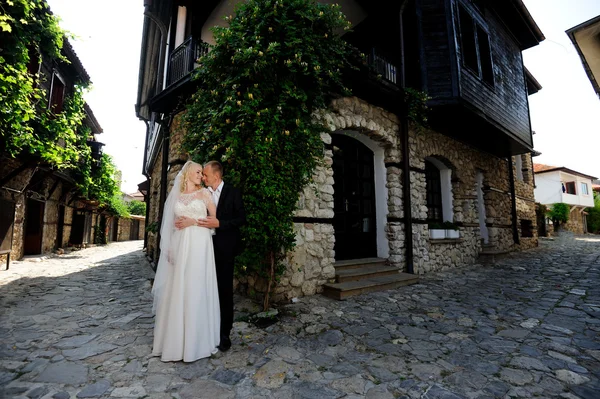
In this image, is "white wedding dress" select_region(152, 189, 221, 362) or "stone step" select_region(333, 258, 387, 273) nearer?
"white wedding dress" select_region(152, 189, 221, 362)

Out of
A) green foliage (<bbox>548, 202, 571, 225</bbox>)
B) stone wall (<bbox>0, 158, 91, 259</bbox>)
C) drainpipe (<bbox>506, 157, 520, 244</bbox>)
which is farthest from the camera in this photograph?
green foliage (<bbox>548, 202, 571, 225</bbox>)

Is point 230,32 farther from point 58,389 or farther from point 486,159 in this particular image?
point 486,159

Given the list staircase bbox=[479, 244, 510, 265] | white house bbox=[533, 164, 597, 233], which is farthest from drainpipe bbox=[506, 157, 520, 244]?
white house bbox=[533, 164, 597, 233]

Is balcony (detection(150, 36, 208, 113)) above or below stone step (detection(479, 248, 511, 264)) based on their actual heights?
above

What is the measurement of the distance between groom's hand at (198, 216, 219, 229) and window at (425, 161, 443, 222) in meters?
6.87

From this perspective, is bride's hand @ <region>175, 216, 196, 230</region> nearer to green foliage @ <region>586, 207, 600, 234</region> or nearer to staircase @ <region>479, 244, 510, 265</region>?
staircase @ <region>479, 244, 510, 265</region>

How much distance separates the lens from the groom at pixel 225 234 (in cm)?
268

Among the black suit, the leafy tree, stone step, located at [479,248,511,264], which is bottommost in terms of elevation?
stone step, located at [479,248,511,264]

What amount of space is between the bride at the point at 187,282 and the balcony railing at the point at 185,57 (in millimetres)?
3464

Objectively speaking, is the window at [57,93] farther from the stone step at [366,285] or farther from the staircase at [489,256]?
the staircase at [489,256]

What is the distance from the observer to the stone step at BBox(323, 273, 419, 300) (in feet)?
14.2

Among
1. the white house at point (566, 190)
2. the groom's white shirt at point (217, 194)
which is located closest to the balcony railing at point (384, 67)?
the groom's white shirt at point (217, 194)

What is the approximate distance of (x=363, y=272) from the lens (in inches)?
204

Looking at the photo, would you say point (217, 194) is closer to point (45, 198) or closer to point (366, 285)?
point (366, 285)
